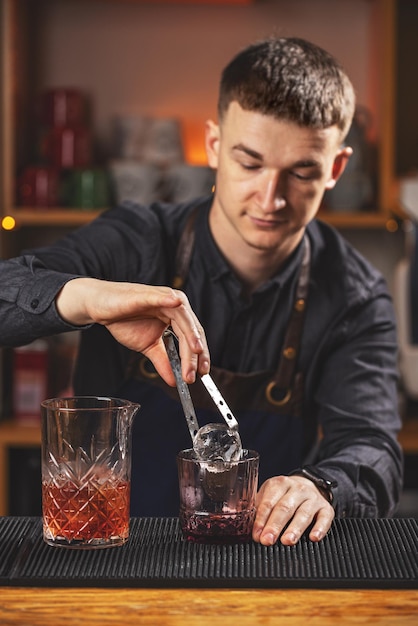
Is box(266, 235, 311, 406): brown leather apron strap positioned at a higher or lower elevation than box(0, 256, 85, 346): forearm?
lower

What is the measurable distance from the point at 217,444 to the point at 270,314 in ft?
2.42

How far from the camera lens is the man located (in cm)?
164

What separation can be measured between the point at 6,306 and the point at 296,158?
526mm

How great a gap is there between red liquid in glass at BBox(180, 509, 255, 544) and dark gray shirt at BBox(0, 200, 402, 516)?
56 centimetres

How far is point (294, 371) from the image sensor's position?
188 cm

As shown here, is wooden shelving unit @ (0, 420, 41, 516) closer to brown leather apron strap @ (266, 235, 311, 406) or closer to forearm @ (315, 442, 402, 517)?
brown leather apron strap @ (266, 235, 311, 406)

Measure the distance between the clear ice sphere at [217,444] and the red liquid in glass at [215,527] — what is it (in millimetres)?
66

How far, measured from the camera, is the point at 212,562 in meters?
1.08

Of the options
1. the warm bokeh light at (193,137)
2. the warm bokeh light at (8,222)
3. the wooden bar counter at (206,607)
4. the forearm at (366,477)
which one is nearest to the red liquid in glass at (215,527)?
the wooden bar counter at (206,607)

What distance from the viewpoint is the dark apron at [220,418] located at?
1.83 meters

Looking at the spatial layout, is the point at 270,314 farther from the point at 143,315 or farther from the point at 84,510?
the point at 84,510

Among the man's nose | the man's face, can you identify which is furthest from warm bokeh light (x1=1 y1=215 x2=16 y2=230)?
the man's nose

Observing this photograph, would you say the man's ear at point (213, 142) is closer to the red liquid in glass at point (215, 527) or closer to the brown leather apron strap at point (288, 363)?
the brown leather apron strap at point (288, 363)

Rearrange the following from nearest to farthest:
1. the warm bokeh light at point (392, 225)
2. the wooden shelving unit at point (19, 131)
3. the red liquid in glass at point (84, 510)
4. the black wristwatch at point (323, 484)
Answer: the red liquid in glass at point (84, 510), the black wristwatch at point (323, 484), the wooden shelving unit at point (19, 131), the warm bokeh light at point (392, 225)
